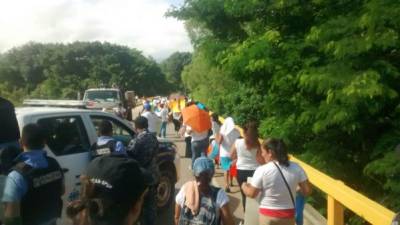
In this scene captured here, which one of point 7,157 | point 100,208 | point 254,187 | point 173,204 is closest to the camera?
point 100,208

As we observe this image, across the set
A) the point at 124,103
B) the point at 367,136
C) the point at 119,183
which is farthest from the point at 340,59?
the point at 124,103

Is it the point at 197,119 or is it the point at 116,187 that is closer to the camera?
the point at 116,187

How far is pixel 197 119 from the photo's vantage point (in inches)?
434

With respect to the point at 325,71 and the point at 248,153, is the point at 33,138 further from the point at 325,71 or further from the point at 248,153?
the point at 325,71

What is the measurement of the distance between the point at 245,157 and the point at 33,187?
373 cm

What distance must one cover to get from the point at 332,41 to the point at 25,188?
597 centimetres

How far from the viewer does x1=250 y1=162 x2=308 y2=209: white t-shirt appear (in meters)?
5.32

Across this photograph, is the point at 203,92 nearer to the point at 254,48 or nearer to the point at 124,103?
the point at 124,103

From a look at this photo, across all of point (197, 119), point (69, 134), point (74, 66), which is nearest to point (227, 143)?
point (197, 119)

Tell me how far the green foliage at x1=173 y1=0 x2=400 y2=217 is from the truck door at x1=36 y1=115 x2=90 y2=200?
12.6 ft

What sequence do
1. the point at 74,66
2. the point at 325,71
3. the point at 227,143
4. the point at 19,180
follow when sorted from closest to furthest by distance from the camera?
the point at 19,180
the point at 325,71
the point at 227,143
the point at 74,66

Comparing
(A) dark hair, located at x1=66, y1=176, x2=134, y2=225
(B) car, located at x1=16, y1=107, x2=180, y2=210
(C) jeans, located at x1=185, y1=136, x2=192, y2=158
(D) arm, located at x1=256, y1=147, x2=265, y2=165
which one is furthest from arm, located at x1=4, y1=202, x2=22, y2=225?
(C) jeans, located at x1=185, y1=136, x2=192, y2=158

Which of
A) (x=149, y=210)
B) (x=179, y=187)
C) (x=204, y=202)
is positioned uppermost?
(x=204, y=202)

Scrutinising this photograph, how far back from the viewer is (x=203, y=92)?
115ft
